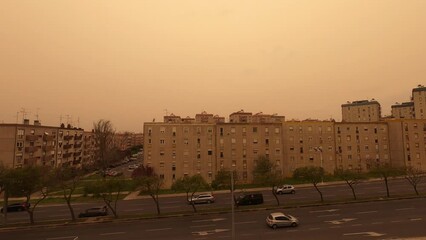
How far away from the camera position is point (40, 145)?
8344cm

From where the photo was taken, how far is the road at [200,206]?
43812 mm

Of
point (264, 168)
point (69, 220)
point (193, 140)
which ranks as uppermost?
point (193, 140)

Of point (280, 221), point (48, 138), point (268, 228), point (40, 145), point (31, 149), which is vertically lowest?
point (268, 228)

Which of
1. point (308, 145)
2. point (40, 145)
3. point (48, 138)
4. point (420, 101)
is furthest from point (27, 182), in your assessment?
point (420, 101)

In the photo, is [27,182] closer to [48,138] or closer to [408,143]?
[48,138]

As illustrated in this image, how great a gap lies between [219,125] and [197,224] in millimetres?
39492

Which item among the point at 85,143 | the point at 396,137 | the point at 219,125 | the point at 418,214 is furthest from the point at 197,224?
the point at 85,143

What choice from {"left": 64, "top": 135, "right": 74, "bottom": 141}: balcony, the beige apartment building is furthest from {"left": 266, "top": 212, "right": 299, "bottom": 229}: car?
{"left": 64, "top": 135, "right": 74, "bottom": 141}: balcony

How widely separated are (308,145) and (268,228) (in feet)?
159

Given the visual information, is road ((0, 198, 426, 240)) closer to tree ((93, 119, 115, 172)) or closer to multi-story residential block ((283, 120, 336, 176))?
multi-story residential block ((283, 120, 336, 176))

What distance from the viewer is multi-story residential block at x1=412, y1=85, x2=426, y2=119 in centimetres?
15010

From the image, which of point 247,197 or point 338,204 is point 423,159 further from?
point 247,197

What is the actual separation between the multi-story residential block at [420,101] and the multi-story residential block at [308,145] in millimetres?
104544

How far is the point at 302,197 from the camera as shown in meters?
50.1
